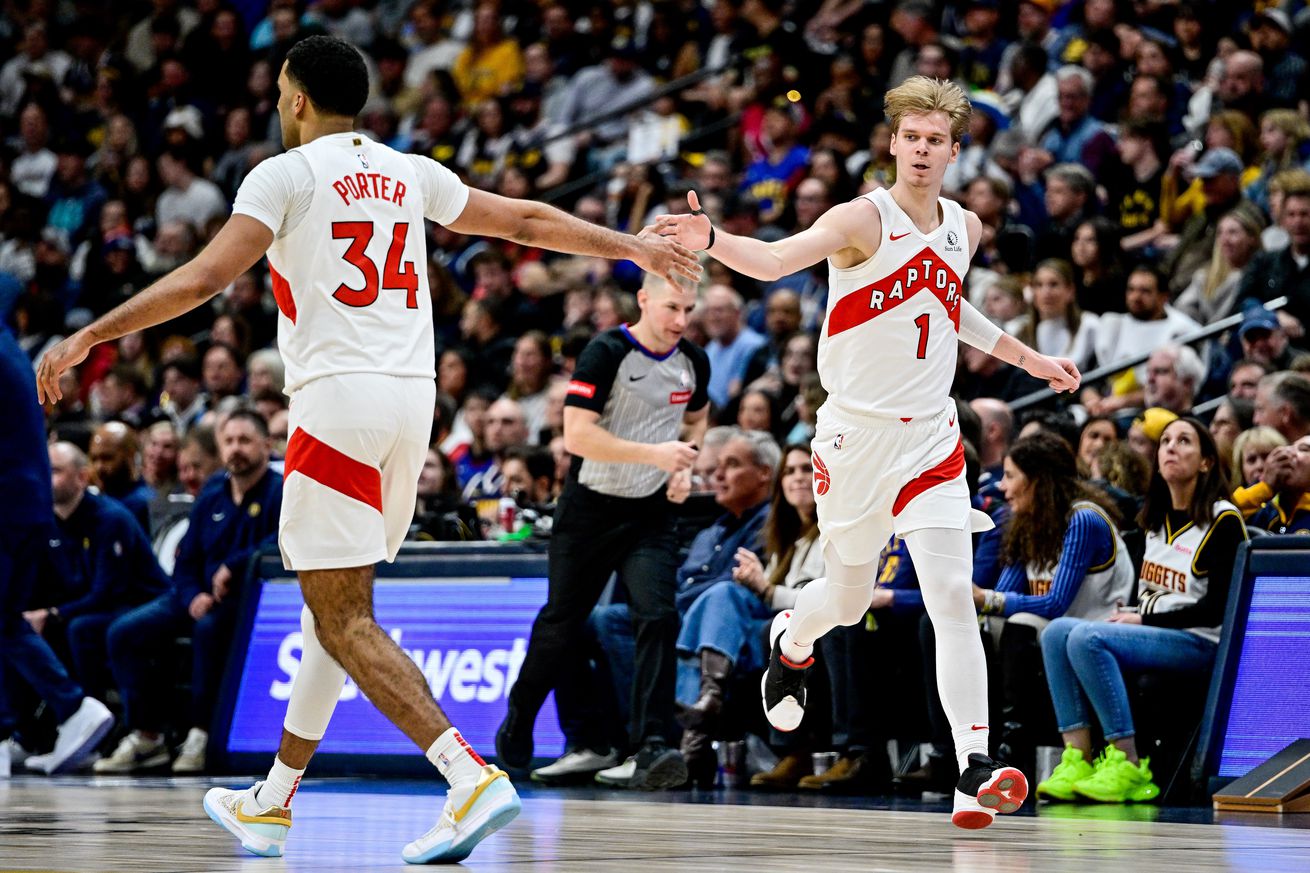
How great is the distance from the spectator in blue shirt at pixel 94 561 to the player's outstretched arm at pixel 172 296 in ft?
20.9

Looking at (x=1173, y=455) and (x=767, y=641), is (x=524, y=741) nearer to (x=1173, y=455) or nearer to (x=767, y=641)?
(x=767, y=641)

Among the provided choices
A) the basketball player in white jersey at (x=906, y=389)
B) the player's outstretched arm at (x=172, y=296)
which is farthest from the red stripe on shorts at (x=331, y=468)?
the basketball player in white jersey at (x=906, y=389)

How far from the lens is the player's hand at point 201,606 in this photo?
35.2ft

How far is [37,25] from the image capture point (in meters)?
23.8

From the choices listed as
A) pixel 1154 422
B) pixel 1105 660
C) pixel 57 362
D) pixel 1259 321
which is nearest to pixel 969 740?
pixel 1105 660

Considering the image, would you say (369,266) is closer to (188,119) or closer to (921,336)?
(921,336)

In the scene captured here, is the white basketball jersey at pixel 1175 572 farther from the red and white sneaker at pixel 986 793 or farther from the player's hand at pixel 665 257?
the player's hand at pixel 665 257

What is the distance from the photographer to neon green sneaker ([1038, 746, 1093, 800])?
8023mm

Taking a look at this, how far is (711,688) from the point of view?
9.15 m

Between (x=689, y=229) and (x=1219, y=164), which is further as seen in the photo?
(x=1219, y=164)

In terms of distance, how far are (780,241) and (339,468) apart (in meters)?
1.75

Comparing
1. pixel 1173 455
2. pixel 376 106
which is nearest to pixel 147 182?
pixel 376 106

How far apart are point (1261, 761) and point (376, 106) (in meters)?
14.5

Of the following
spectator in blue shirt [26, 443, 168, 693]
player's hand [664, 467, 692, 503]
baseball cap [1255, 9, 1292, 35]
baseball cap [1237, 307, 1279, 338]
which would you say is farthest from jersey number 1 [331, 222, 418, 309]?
baseball cap [1255, 9, 1292, 35]
